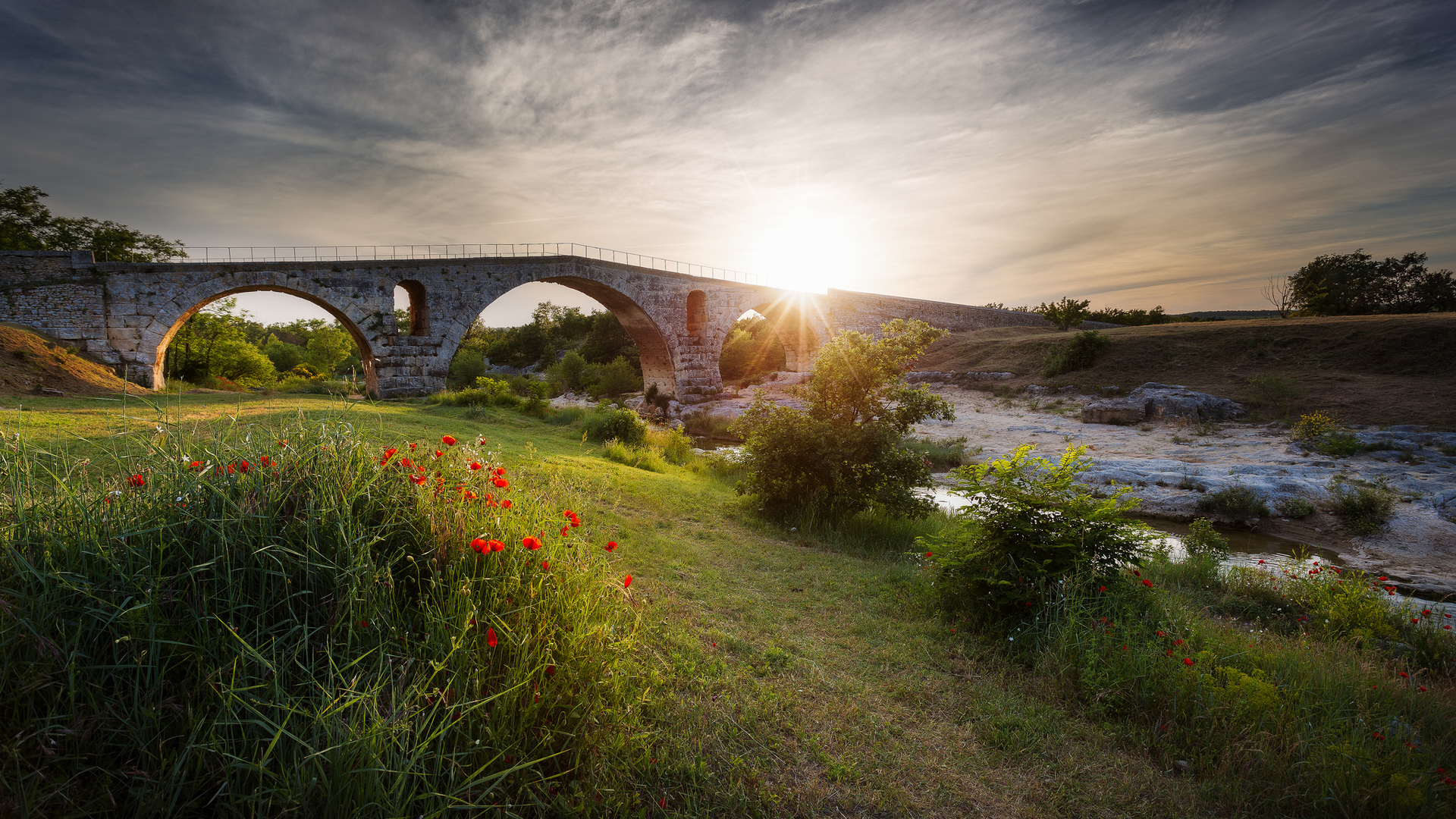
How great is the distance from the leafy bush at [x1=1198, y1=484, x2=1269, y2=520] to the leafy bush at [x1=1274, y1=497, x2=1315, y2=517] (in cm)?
21

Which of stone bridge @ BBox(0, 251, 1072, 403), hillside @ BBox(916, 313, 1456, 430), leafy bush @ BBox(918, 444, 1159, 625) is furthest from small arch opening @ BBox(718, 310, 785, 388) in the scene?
leafy bush @ BBox(918, 444, 1159, 625)

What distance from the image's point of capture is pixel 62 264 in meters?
17.7

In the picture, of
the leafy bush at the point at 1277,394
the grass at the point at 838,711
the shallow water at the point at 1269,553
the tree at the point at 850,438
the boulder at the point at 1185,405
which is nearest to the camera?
the grass at the point at 838,711

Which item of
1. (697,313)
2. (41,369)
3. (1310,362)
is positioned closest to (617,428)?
(41,369)

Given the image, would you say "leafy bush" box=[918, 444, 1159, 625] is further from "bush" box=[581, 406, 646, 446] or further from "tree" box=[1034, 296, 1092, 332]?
"tree" box=[1034, 296, 1092, 332]

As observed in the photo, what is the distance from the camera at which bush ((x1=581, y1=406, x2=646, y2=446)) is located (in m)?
14.5

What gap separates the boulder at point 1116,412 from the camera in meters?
18.8

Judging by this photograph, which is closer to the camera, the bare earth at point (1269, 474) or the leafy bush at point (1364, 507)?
the bare earth at point (1269, 474)

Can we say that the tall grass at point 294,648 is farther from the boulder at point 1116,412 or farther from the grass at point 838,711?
the boulder at point 1116,412

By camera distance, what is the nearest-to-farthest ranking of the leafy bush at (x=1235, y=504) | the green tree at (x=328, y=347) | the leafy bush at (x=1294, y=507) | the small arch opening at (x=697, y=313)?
the leafy bush at (x=1294, y=507)
the leafy bush at (x=1235, y=504)
the small arch opening at (x=697, y=313)
the green tree at (x=328, y=347)

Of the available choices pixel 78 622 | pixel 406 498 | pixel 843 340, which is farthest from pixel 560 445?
pixel 78 622

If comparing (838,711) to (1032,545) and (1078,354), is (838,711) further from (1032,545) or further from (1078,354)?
(1078,354)

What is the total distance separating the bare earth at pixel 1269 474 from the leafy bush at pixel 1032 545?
19.1 ft

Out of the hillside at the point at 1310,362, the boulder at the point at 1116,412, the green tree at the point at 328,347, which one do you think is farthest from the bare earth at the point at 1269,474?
the green tree at the point at 328,347
